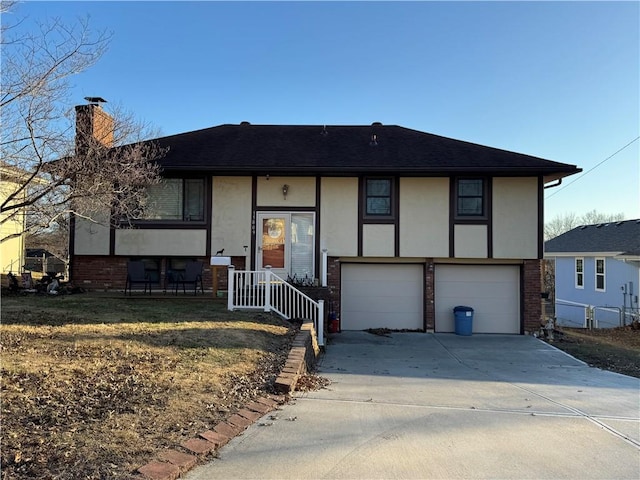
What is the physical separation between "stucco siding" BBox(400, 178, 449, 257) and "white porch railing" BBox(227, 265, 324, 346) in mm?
3883

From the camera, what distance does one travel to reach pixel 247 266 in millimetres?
13336

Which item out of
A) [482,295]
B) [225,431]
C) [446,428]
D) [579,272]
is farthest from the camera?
[579,272]

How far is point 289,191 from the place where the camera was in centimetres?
1355

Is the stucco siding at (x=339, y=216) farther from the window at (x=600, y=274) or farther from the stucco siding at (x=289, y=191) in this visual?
the window at (x=600, y=274)

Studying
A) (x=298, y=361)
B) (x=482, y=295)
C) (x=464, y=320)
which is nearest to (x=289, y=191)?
(x=464, y=320)

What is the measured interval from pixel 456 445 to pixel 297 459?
155cm

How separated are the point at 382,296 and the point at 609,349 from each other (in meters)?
5.86

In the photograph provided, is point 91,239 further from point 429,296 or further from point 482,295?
point 482,295

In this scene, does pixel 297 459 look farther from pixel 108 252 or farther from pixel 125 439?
pixel 108 252

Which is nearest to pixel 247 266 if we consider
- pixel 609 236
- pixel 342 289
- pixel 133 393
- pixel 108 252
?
pixel 342 289

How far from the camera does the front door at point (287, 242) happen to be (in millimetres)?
13492

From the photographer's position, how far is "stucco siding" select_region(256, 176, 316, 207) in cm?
1355

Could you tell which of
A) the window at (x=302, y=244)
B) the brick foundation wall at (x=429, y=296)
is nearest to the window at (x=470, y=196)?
the brick foundation wall at (x=429, y=296)

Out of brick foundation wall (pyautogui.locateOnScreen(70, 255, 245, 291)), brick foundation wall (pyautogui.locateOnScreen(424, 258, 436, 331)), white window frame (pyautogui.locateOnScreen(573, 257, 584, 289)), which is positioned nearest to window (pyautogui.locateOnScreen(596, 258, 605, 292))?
white window frame (pyautogui.locateOnScreen(573, 257, 584, 289))
